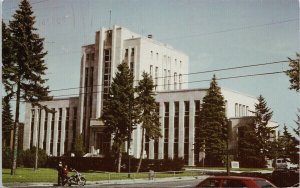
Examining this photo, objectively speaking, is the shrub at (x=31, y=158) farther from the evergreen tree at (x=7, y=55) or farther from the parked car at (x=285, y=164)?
the parked car at (x=285, y=164)

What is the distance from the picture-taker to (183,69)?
68250 millimetres

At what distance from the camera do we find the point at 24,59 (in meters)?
26.4

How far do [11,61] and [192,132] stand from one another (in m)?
34.2

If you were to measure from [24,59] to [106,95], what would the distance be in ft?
106

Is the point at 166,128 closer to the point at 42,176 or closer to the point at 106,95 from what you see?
the point at 106,95

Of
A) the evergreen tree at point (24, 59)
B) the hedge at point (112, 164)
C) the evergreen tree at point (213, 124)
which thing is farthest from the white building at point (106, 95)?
the evergreen tree at point (24, 59)

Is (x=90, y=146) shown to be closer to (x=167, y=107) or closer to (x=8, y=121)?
(x=167, y=107)

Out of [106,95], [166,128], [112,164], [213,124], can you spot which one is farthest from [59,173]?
[106,95]

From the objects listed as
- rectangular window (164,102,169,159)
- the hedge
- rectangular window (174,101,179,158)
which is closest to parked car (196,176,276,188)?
the hedge

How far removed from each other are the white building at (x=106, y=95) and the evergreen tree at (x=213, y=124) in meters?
3.85

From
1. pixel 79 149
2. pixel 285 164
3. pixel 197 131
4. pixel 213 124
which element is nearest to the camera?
pixel 285 164

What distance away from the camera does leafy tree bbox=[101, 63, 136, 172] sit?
3906 centimetres

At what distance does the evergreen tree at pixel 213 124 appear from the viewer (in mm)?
48656

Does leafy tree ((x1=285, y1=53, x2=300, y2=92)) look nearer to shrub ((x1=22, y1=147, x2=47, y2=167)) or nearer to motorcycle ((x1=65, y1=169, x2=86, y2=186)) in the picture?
motorcycle ((x1=65, y1=169, x2=86, y2=186))
